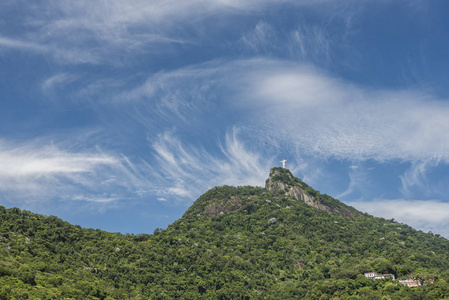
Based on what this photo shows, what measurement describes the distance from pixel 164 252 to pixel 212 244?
26.4 metres

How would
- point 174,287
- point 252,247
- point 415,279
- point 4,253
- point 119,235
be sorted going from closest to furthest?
point 4,253
point 415,279
point 174,287
point 119,235
point 252,247

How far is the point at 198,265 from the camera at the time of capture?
160 meters

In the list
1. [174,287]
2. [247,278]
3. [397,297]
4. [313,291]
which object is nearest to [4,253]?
[174,287]

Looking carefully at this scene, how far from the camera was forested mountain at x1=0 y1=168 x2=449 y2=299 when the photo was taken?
114438mm

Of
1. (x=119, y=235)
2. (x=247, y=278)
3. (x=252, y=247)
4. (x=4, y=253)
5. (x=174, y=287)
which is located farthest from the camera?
(x=252, y=247)

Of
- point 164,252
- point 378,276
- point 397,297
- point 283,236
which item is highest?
point 283,236

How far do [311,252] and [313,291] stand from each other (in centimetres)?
4486

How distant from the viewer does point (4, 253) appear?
11350 cm

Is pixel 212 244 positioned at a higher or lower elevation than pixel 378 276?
higher

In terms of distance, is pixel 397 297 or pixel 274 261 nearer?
pixel 397 297

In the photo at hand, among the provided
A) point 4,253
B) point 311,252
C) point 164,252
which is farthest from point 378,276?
point 4,253

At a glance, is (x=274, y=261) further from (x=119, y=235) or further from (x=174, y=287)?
(x=119, y=235)

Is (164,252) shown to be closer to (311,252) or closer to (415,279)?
(311,252)

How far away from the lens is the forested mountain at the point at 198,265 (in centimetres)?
11444
